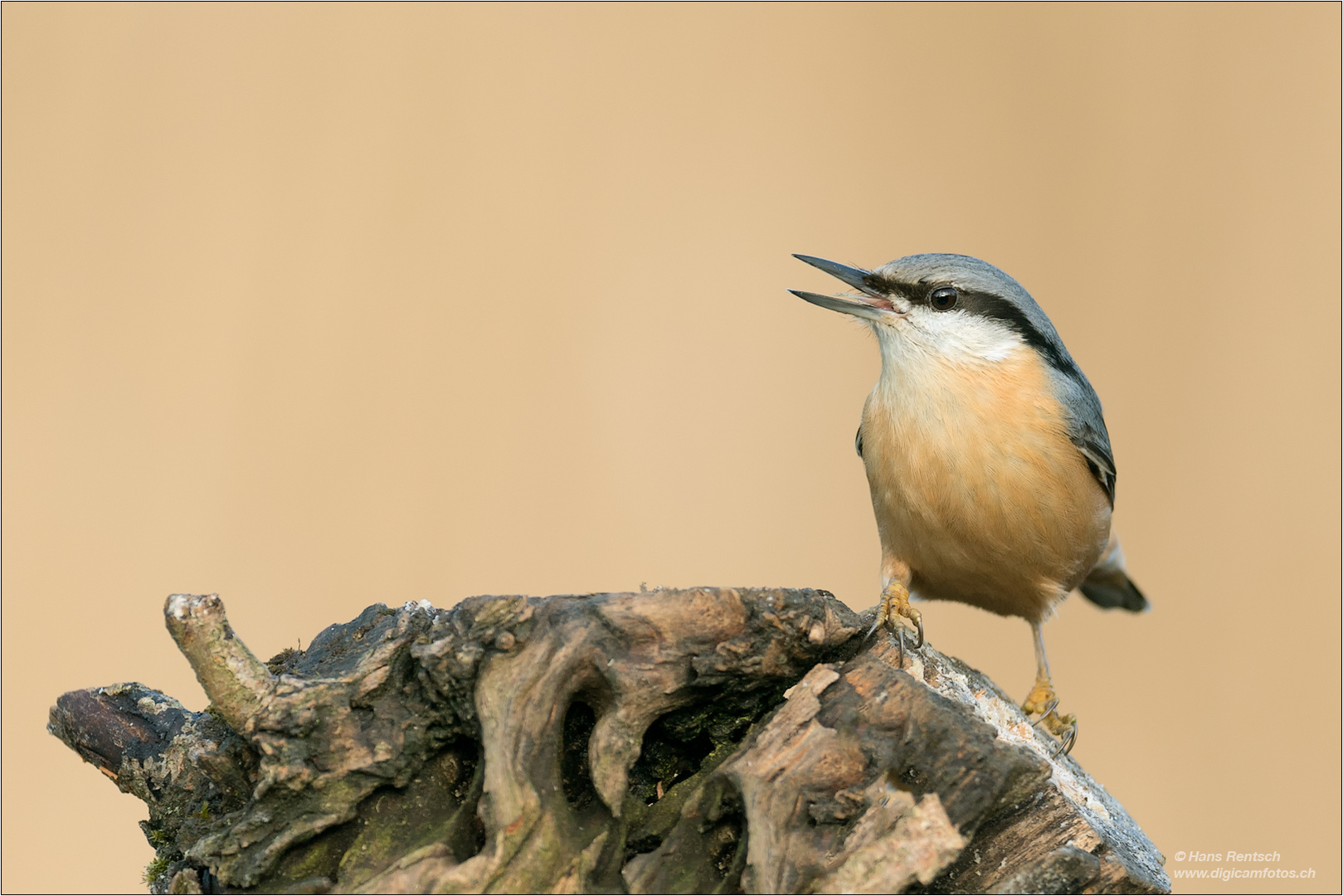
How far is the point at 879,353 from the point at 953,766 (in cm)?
168

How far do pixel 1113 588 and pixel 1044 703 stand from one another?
42.1 inches

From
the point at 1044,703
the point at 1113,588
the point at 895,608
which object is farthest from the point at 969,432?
the point at 1113,588

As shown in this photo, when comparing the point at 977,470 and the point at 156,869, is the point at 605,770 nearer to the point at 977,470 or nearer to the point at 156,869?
the point at 156,869

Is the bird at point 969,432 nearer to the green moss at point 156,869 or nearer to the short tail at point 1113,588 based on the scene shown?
the short tail at point 1113,588

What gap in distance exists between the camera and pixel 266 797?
1784mm

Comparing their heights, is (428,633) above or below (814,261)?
below

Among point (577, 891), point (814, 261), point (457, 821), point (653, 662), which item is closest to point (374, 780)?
point (457, 821)

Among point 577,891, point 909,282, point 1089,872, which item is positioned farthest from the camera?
point 909,282

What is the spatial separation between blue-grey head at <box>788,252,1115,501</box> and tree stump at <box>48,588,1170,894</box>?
4.28 ft

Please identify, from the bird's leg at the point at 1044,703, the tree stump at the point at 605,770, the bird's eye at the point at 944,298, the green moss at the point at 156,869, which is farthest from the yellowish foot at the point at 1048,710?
the green moss at the point at 156,869

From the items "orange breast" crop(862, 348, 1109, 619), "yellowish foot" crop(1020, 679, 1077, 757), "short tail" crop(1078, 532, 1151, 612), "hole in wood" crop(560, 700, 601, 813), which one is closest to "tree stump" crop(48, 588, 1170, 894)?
"hole in wood" crop(560, 700, 601, 813)

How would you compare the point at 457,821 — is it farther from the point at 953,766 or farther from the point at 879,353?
the point at 879,353

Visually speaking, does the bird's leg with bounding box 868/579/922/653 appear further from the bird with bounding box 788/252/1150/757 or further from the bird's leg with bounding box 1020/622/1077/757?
the bird's leg with bounding box 1020/622/1077/757

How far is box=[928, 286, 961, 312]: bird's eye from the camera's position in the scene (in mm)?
3018
